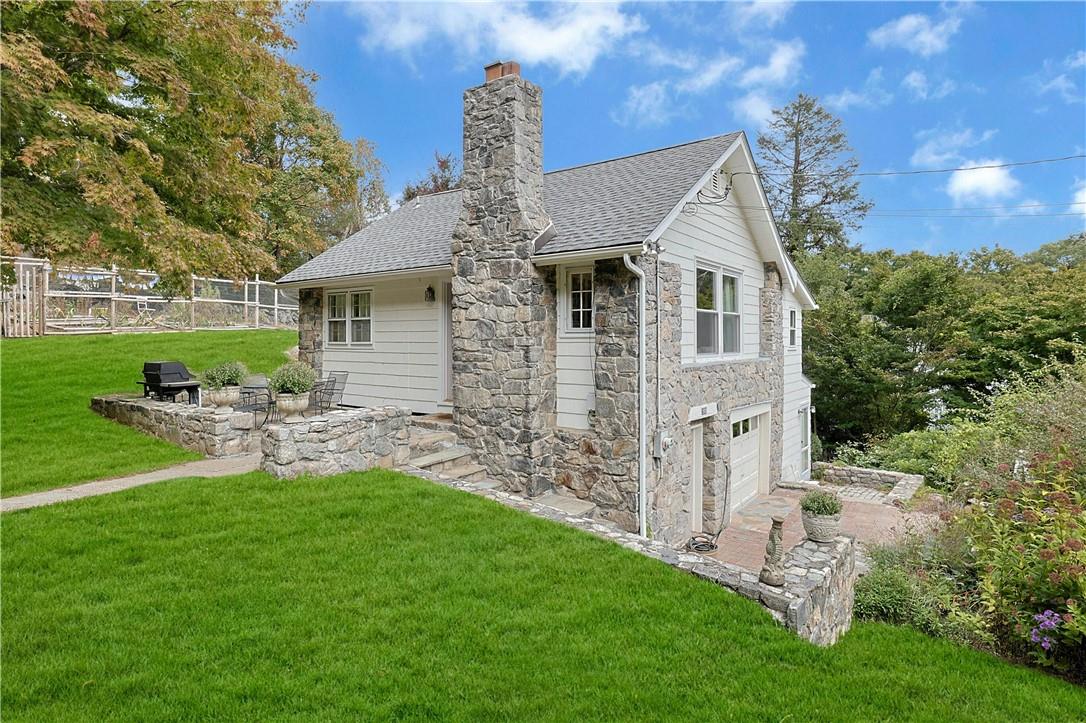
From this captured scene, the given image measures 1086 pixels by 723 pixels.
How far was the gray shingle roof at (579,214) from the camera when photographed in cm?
802

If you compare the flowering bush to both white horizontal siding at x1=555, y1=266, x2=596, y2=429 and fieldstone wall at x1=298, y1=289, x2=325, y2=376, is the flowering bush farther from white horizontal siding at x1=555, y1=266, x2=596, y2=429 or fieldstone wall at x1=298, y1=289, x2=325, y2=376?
fieldstone wall at x1=298, y1=289, x2=325, y2=376

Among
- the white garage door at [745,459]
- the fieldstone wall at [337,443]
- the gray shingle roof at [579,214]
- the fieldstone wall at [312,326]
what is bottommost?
the white garage door at [745,459]

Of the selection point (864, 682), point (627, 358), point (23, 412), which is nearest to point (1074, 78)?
point (627, 358)

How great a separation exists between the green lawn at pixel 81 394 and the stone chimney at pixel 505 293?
181 inches

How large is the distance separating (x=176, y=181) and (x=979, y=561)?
11.7 meters

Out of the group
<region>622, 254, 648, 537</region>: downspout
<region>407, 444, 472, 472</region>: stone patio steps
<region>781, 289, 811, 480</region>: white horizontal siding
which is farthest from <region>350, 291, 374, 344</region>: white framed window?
<region>781, 289, 811, 480</region>: white horizontal siding

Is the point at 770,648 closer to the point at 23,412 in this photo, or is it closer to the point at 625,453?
the point at 625,453

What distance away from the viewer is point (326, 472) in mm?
6906

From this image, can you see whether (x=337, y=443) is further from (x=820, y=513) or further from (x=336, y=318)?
(x=820, y=513)

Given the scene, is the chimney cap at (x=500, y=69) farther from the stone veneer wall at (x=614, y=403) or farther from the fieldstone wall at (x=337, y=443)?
the fieldstone wall at (x=337, y=443)

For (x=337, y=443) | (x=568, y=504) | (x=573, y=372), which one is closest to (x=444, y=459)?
(x=337, y=443)

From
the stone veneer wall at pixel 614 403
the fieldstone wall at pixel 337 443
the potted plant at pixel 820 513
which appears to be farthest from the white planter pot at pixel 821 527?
the fieldstone wall at pixel 337 443

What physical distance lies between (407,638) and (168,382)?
27.5 feet

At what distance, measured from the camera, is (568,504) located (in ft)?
26.1
